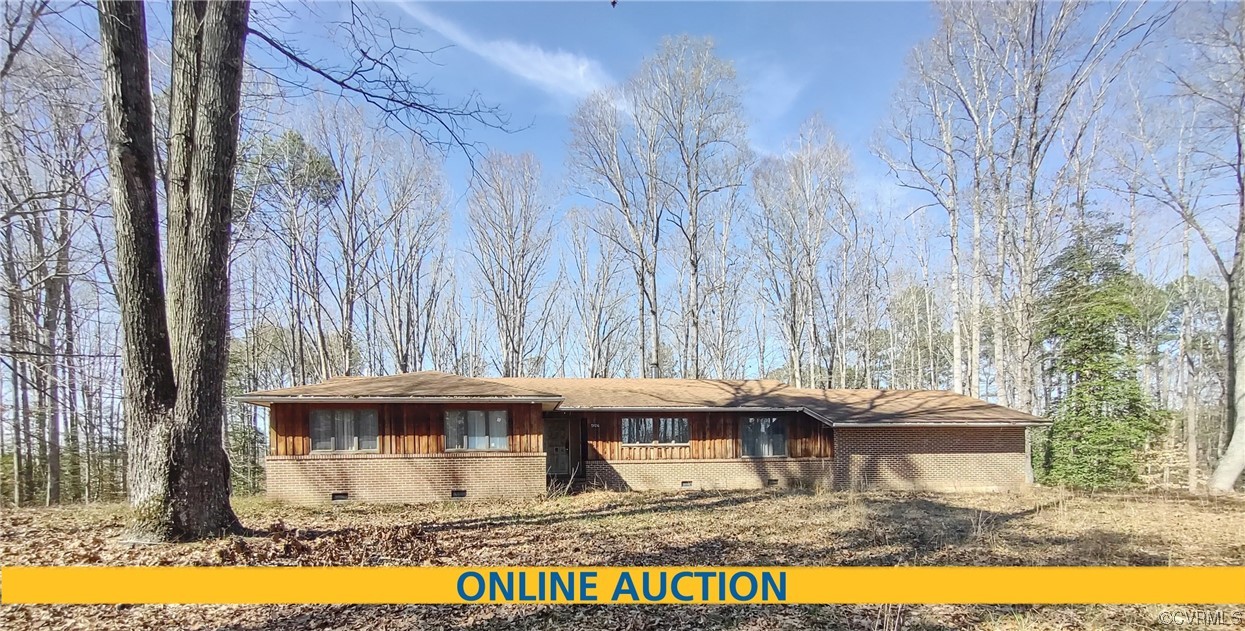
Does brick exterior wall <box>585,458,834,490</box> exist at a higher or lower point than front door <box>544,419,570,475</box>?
lower

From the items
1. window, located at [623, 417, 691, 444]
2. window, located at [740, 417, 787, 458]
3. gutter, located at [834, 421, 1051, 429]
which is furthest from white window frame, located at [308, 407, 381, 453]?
gutter, located at [834, 421, 1051, 429]

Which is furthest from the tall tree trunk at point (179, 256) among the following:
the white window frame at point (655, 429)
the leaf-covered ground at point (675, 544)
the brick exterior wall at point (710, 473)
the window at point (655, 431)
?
the window at point (655, 431)

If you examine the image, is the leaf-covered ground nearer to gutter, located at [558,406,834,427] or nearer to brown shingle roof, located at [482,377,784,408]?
gutter, located at [558,406,834,427]

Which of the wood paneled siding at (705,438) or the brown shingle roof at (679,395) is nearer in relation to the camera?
the brown shingle roof at (679,395)

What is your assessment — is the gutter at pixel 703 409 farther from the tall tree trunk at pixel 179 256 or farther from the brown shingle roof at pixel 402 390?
the tall tree trunk at pixel 179 256

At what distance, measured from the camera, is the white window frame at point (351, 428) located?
1277cm

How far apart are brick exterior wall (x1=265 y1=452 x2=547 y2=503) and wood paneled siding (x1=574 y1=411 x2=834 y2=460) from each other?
2446mm

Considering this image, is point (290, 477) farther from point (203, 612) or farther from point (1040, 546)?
point (1040, 546)

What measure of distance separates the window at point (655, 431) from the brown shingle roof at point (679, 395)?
0.57 meters

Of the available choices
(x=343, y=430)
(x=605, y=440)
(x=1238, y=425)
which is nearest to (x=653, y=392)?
(x=605, y=440)

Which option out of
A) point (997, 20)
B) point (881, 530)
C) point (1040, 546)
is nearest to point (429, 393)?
point (881, 530)

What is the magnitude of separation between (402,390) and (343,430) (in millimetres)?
1704

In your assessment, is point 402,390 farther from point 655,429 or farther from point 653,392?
point 653,392

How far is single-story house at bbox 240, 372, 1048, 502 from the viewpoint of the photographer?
41.8 feet
